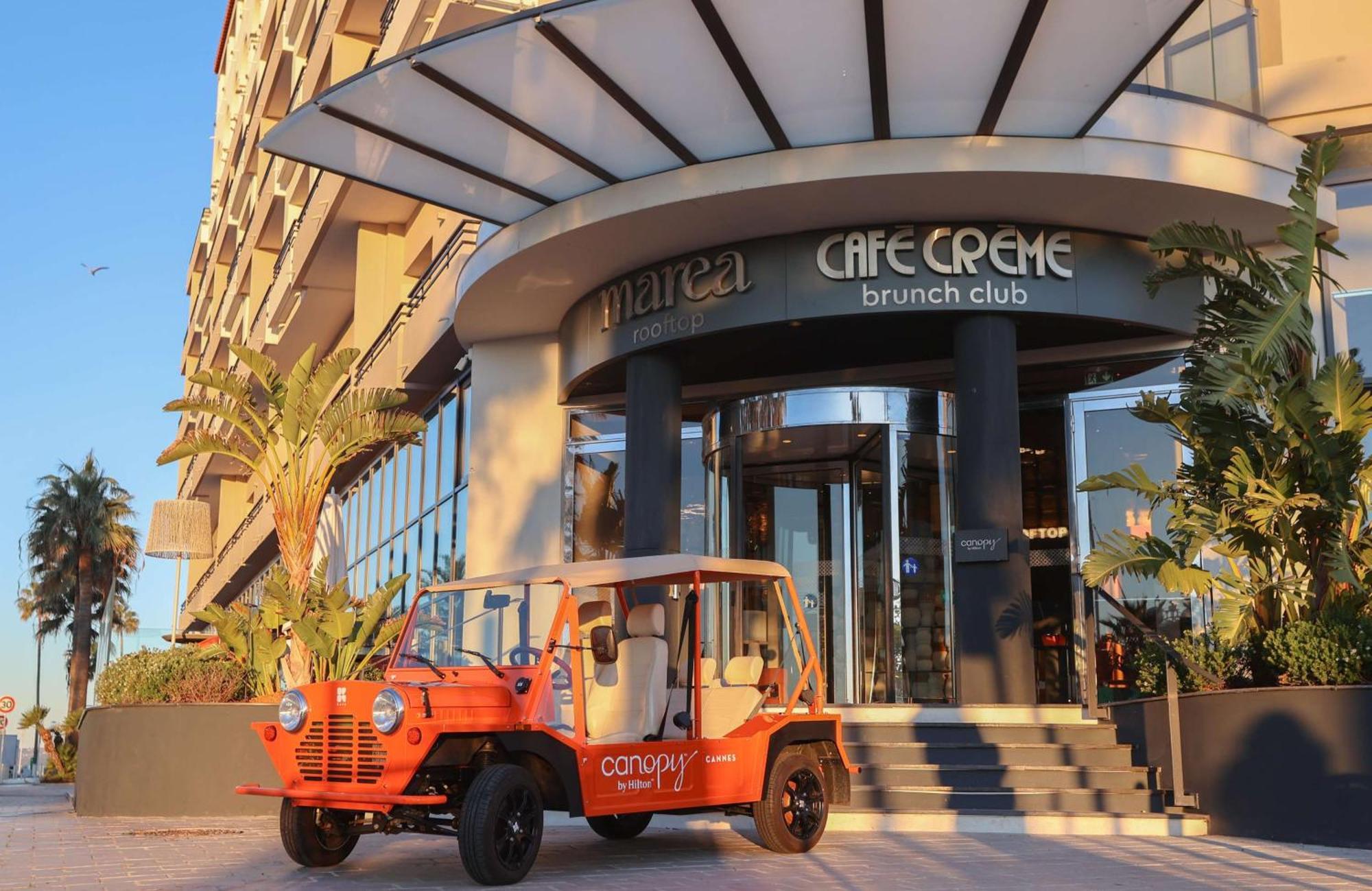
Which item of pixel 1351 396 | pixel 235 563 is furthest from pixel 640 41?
pixel 235 563

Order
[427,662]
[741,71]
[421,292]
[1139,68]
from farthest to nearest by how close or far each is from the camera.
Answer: [421,292] < [741,71] < [1139,68] < [427,662]

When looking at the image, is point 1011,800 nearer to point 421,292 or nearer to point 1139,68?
point 1139,68

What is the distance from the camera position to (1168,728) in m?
11.1

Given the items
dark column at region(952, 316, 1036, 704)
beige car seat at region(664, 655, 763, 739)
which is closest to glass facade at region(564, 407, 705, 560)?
dark column at region(952, 316, 1036, 704)

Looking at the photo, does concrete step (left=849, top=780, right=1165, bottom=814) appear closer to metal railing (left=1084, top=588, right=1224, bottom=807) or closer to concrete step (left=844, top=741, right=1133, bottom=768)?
metal railing (left=1084, top=588, right=1224, bottom=807)

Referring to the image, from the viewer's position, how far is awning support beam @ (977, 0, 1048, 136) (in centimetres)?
1070

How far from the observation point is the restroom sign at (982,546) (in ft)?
44.8

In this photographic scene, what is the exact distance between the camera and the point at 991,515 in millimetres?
13812

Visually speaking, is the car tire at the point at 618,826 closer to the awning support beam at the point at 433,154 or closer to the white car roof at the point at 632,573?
the white car roof at the point at 632,573

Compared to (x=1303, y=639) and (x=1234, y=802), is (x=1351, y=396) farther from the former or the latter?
(x=1234, y=802)

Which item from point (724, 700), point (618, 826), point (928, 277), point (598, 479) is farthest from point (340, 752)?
point (598, 479)

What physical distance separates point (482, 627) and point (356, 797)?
1488 millimetres

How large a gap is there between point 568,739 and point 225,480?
44250 mm

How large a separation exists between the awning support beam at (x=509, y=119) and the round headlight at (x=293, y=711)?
5.64 m
